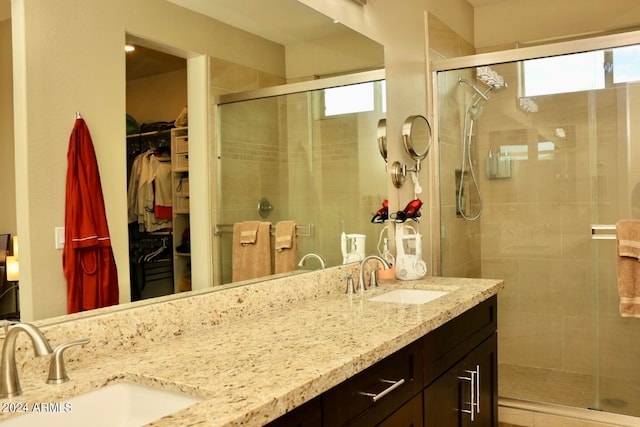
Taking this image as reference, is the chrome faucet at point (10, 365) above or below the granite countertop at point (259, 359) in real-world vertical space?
above

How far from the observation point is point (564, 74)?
3.16m

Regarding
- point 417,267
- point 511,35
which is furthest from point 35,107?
point 511,35

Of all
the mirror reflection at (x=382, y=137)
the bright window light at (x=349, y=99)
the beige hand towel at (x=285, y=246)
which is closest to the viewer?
the beige hand towel at (x=285, y=246)

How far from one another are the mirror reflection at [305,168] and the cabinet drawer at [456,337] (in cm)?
61

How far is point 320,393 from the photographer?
3.89ft

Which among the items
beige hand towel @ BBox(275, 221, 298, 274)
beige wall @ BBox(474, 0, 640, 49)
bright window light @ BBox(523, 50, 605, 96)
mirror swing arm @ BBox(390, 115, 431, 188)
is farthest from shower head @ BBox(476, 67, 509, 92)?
beige hand towel @ BBox(275, 221, 298, 274)

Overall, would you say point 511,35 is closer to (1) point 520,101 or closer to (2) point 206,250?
(1) point 520,101

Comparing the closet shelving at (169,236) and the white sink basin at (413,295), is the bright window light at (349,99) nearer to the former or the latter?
the white sink basin at (413,295)

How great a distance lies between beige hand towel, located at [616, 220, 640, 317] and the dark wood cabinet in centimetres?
82

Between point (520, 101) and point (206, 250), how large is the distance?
2418 mm

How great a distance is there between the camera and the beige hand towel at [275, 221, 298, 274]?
210cm

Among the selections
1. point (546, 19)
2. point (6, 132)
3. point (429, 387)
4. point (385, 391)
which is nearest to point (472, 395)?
point (429, 387)

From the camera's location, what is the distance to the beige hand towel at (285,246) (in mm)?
2096

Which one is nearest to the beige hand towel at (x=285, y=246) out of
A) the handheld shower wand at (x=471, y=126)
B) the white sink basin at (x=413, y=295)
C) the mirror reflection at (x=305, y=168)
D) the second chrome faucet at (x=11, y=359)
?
the mirror reflection at (x=305, y=168)
